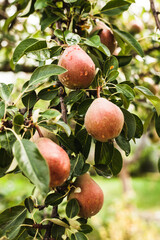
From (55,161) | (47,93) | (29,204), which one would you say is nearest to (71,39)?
(47,93)

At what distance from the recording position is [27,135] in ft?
2.52

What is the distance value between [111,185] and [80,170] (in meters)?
7.85

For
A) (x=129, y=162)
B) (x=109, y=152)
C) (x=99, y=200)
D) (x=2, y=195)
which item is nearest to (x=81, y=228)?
(x=99, y=200)

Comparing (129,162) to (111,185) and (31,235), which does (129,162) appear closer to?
(31,235)

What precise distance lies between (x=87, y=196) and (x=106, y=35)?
53 cm

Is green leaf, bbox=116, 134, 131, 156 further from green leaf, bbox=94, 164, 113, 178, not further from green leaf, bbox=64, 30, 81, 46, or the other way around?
green leaf, bbox=64, 30, 81, 46

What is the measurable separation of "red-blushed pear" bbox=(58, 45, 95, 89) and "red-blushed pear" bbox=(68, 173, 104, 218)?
29 cm

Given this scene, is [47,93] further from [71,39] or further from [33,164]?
[33,164]

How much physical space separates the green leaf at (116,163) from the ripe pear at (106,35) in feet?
1.18

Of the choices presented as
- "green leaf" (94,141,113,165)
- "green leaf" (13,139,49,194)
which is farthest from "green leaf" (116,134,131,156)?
"green leaf" (13,139,49,194)

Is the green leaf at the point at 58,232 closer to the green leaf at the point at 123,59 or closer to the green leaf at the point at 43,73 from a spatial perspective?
the green leaf at the point at 43,73

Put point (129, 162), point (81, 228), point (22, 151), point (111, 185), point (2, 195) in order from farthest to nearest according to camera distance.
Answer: point (111, 185) → point (129, 162) → point (2, 195) → point (81, 228) → point (22, 151)

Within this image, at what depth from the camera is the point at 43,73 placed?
0.76 meters

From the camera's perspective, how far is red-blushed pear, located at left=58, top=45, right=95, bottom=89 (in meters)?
0.76
